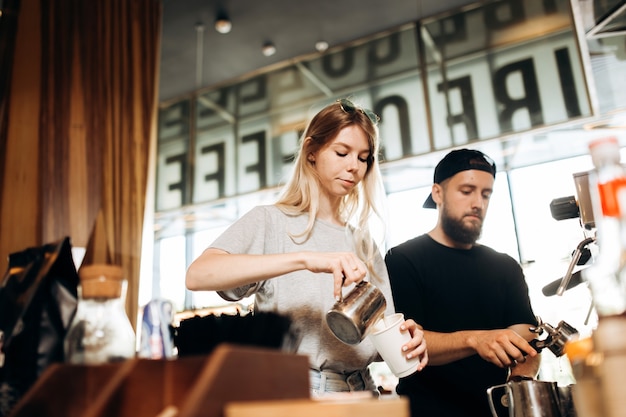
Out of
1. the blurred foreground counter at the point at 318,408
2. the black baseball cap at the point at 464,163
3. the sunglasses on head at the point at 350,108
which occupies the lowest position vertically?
the blurred foreground counter at the point at 318,408

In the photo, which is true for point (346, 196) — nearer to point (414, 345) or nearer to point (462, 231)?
point (414, 345)

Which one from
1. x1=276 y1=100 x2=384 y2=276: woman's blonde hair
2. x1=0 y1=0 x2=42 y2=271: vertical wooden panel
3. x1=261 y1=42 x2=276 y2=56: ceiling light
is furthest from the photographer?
x1=261 y1=42 x2=276 y2=56: ceiling light

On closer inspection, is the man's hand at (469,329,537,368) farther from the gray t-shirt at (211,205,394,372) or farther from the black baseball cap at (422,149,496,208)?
the black baseball cap at (422,149,496,208)

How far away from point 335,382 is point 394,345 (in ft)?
0.56

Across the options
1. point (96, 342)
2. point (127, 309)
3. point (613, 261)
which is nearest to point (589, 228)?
point (613, 261)

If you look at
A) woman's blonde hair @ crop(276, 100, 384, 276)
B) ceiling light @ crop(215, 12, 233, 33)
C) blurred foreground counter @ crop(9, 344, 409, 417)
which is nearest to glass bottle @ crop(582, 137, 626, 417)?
blurred foreground counter @ crop(9, 344, 409, 417)

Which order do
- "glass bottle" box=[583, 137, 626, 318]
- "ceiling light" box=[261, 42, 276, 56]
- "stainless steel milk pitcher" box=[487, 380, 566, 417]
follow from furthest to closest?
"ceiling light" box=[261, 42, 276, 56] → "stainless steel milk pitcher" box=[487, 380, 566, 417] → "glass bottle" box=[583, 137, 626, 318]

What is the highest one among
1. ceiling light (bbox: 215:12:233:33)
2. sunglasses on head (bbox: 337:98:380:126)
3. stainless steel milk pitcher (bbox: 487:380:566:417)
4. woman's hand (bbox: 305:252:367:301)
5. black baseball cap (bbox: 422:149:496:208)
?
ceiling light (bbox: 215:12:233:33)

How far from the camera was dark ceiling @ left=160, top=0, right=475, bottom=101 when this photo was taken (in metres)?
3.77

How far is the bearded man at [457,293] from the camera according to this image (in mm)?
1806

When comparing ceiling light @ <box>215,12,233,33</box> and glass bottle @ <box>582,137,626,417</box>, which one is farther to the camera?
ceiling light @ <box>215,12,233,33</box>

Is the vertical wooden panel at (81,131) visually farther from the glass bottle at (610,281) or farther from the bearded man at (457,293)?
the glass bottle at (610,281)

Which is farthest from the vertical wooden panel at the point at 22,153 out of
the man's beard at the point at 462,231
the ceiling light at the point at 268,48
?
the ceiling light at the point at 268,48

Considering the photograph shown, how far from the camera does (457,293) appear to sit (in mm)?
2021
